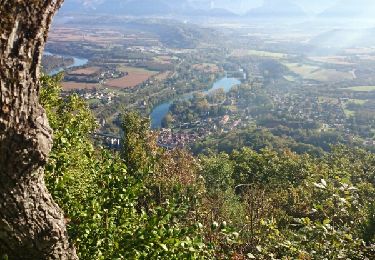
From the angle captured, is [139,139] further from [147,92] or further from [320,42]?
[320,42]

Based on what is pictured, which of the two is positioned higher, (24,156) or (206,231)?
(24,156)

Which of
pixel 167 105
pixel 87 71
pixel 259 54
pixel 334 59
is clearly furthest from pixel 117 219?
pixel 259 54

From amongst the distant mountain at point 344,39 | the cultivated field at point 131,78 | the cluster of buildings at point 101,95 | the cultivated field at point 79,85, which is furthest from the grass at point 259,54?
the cluster of buildings at point 101,95

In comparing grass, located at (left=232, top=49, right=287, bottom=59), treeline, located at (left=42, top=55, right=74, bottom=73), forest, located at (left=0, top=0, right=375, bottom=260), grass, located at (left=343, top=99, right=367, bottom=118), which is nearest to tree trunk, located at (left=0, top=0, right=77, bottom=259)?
forest, located at (left=0, top=0, right=375, bottom=260)

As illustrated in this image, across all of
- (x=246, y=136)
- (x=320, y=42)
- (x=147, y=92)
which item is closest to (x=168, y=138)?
(x=246, y=136)

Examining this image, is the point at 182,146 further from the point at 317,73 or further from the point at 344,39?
the point at 344,39
